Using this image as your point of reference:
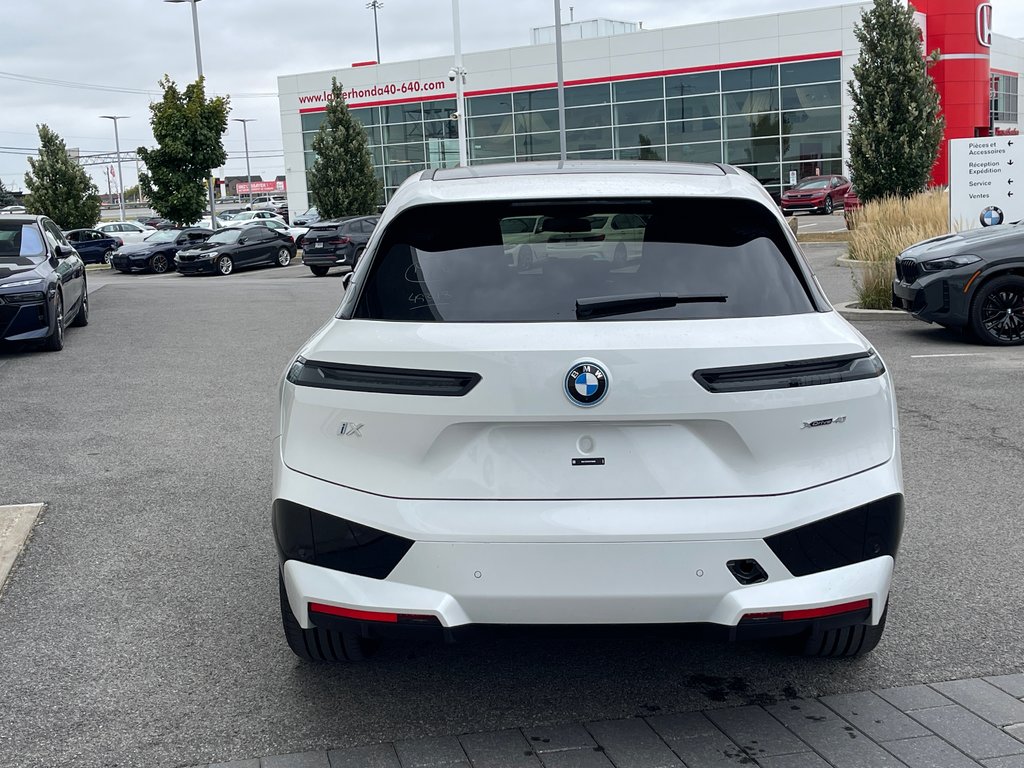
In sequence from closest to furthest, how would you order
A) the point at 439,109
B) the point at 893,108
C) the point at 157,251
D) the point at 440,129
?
the point at 893,108
the point at 157,251
the point at 440,129
the point at 439,109

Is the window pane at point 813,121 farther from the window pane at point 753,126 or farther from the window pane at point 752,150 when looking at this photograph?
the window pane at point 752,150

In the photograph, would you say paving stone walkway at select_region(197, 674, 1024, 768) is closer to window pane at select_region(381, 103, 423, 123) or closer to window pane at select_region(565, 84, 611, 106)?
window pane at select_region(565, 84, 611, 106)

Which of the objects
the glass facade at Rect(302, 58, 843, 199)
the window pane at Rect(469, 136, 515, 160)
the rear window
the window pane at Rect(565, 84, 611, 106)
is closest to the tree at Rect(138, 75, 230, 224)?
the glass facade at Rect(302, 58, 843, 199)

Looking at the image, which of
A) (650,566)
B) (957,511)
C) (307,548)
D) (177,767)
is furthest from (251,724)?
(957,511)

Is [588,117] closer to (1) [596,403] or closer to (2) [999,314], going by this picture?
(2) [999,314]

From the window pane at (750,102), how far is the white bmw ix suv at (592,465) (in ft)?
163

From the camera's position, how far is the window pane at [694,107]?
5138cm

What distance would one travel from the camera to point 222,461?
293 inches

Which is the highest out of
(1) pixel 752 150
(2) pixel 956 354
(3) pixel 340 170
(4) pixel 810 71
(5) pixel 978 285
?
(4) pixel 810 71

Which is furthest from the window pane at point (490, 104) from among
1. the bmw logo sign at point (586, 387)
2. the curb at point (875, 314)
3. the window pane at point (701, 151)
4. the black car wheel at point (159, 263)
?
the bmw logo sign at point (586, 387)

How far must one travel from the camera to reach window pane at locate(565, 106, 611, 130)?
53.6m

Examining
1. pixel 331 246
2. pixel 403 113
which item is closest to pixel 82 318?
pixel 331 246

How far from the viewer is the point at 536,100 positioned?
5441cm

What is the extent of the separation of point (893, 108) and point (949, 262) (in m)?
17.5
